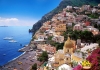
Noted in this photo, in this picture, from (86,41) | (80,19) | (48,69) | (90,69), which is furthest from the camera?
(80,19)

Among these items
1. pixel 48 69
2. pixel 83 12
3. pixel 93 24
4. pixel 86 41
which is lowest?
pixel 48 69

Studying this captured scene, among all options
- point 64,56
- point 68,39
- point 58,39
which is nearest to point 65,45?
point 68,39

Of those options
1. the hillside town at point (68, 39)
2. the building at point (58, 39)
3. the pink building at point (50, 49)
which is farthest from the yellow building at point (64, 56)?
the pink building at point (50, 49)

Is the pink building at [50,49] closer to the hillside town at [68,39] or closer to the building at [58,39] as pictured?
the hillside town at [68,39]

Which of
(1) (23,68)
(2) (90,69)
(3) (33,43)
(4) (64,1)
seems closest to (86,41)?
(1) (23,68)

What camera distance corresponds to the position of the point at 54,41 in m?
43.4

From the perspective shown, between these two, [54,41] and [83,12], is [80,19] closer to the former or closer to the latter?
[83,12]

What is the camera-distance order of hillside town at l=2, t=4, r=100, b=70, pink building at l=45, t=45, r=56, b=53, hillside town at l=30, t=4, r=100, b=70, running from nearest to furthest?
1. hillside town at l=2, t=4, r=100, b=70
2. hillside town at l=30, t=4, r=100, b=70
3. pink building at l=45, t=45, r=56, b=53

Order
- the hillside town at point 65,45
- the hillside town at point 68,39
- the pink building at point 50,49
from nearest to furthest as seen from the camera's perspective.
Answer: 1. the hillside town at point 65,45
2. the hillside town at point 68,39
3. the pink building at point 50,49

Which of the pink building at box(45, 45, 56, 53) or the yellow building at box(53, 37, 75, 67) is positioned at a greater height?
the yellow building at box(53, 37, 75, 67)

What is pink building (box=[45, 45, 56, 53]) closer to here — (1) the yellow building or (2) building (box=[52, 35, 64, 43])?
(2) building (box=[52, 35, 64, 43])

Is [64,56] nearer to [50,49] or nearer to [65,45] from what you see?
[65,45]

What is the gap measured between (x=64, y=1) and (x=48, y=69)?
243 feet

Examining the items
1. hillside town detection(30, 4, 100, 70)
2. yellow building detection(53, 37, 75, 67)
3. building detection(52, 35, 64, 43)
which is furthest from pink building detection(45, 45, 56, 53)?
yellow building detection(53, 37, 75, 67)
